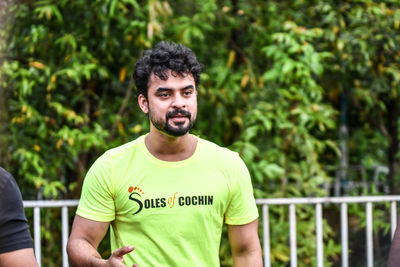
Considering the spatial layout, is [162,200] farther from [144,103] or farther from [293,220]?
[293,220]

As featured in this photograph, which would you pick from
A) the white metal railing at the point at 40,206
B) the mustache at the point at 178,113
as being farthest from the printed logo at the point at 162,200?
the white metal railing at the point at 40,206

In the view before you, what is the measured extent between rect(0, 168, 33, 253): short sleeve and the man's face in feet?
3.40

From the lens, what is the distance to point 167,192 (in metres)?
2.62

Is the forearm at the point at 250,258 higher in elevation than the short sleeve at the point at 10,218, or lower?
A: lower

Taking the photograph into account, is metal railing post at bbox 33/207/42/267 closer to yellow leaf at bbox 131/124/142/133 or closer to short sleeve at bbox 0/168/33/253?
yellow leaf at bbox 131/124/142/133

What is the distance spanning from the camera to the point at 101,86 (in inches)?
199

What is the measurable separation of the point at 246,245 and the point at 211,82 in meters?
2.36

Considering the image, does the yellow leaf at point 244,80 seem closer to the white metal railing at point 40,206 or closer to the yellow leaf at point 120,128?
the yellow leaf at point 120,128

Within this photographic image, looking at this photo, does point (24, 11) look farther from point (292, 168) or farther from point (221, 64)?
point (292, 168)

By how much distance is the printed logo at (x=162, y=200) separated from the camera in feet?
8.55

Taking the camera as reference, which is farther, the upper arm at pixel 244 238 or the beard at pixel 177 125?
the upper arm at pixel 244 238

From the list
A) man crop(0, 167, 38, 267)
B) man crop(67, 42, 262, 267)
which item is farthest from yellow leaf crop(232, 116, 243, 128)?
man crop(0, 167, 38, 267)

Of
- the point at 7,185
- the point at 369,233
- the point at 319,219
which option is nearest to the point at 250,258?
the point at 7,185

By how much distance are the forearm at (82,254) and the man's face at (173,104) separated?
616 mm
